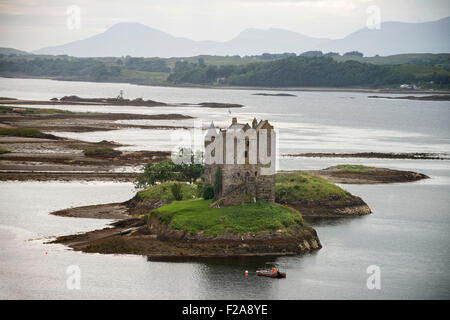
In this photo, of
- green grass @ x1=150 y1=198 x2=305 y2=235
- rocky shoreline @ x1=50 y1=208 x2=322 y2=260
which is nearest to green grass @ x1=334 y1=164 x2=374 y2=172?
green grass @ x1=150 y1=198 x2=305 y2=235

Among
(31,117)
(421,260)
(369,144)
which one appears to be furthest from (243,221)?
(31,117)

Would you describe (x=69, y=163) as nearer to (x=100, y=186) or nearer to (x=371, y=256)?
(x=100, y=186)

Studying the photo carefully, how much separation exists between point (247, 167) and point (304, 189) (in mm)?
19880

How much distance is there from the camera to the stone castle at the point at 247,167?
69562mm

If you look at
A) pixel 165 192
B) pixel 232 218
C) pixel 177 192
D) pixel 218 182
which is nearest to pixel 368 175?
pixel 165 192

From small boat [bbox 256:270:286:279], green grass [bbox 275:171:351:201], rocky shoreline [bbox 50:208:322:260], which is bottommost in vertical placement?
small boat [bbox 256:270:286:279]

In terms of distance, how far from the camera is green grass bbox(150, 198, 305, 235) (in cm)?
6625

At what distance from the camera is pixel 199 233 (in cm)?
6612

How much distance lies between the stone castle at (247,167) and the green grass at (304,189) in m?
17.6

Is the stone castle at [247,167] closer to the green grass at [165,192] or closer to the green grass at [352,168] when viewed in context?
the green grass at [165,192]

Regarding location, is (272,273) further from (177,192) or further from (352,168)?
(352,168)

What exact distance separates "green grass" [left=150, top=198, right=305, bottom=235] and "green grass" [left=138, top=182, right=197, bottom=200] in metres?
9.60

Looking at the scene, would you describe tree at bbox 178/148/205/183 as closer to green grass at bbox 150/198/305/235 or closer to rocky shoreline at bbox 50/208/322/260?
green grass at bbox 150/198/305/235
